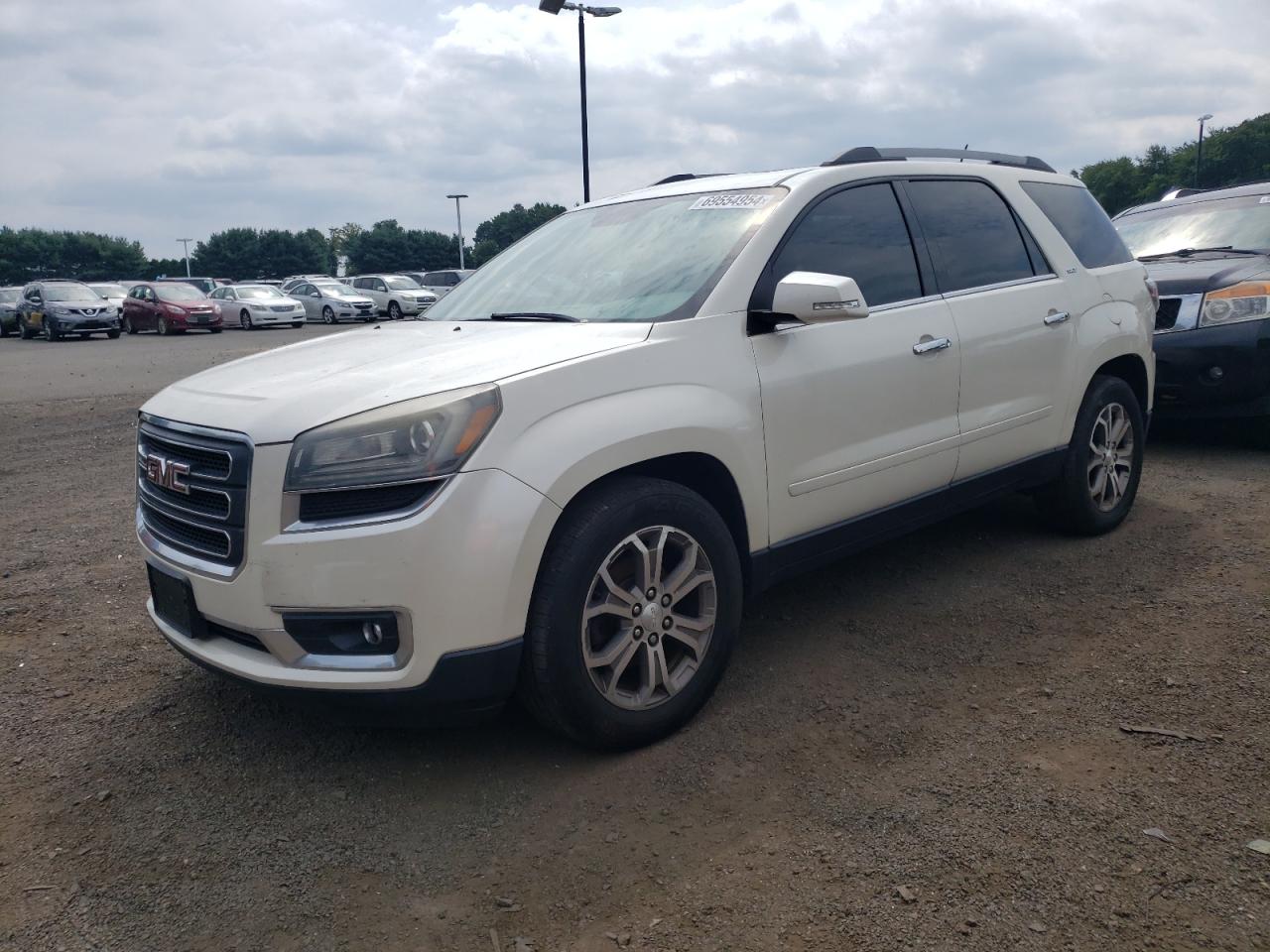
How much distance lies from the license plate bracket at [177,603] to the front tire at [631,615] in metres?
1.00

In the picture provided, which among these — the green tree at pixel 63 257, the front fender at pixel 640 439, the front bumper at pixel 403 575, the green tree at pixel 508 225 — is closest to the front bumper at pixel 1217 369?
the front fender at pixel 640 439

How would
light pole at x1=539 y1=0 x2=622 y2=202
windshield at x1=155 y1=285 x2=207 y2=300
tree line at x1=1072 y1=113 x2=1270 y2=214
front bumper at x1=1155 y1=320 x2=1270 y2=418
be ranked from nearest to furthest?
1. front bumper at x1=1155 y1=320 x2=1270 y2=418
2. light pole at x1=539 y1=0 x2=622 y2=202
3. windshield at x1=155 y1=285 x2=207 y2=300
4. tree line at x1=1072 y1=113 x2=1270 y2=214

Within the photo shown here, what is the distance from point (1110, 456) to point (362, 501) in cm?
390

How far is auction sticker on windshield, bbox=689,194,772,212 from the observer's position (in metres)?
3.77

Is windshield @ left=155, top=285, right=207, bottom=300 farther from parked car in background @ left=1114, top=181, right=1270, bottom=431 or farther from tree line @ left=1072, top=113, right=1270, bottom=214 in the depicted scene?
tree line @ left=1072, top=113, right=1270, bottom=214

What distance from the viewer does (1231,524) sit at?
17.3 ft

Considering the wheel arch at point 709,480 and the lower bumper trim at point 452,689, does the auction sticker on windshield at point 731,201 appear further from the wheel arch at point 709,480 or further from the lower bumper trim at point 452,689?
the lower bumper trim at point 452,689

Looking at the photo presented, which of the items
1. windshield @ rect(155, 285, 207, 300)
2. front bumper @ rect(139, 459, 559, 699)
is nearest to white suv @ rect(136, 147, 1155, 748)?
front bumper @ rect(139, 459, 559, 699)

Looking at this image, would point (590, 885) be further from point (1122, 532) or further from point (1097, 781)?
point (1122, 532)

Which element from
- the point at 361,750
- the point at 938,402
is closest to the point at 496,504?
the point at 361,750

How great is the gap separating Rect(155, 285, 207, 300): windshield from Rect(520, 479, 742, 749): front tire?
29.2 m

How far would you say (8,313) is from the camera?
31.6 meters

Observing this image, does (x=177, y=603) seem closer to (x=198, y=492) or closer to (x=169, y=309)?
(x=198, y=492)

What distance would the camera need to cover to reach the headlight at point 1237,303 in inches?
259
